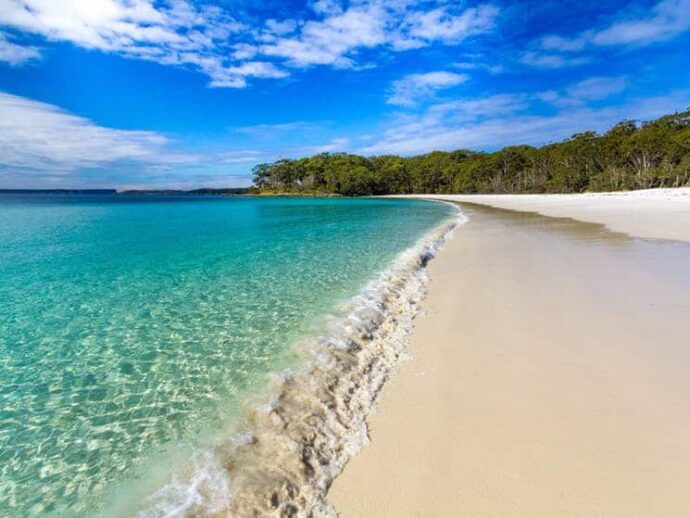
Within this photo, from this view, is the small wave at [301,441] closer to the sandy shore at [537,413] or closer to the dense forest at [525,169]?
the sandy shore at [537,413]

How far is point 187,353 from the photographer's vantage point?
5.78 metres

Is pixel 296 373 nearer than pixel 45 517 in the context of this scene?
No

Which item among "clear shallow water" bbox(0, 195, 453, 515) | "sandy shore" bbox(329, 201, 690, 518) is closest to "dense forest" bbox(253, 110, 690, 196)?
"sandy shore" bbox(329, 201, 690, 518)

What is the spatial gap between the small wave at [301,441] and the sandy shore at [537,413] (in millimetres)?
228

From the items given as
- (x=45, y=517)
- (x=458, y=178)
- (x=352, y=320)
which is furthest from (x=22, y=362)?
(x=458, y=178)

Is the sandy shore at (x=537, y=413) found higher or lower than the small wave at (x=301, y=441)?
higher

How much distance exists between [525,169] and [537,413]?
9839 centimetres

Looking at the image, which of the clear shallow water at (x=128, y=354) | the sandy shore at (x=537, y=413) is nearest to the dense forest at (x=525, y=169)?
the sandy shore at (x=537, y=413)

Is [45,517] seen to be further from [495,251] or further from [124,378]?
[495,251]

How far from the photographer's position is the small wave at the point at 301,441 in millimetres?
2945

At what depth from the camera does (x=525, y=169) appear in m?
89.2

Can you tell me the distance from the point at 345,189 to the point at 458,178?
121ft

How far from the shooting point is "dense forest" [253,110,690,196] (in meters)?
59.8

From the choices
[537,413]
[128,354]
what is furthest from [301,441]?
[128,354]
